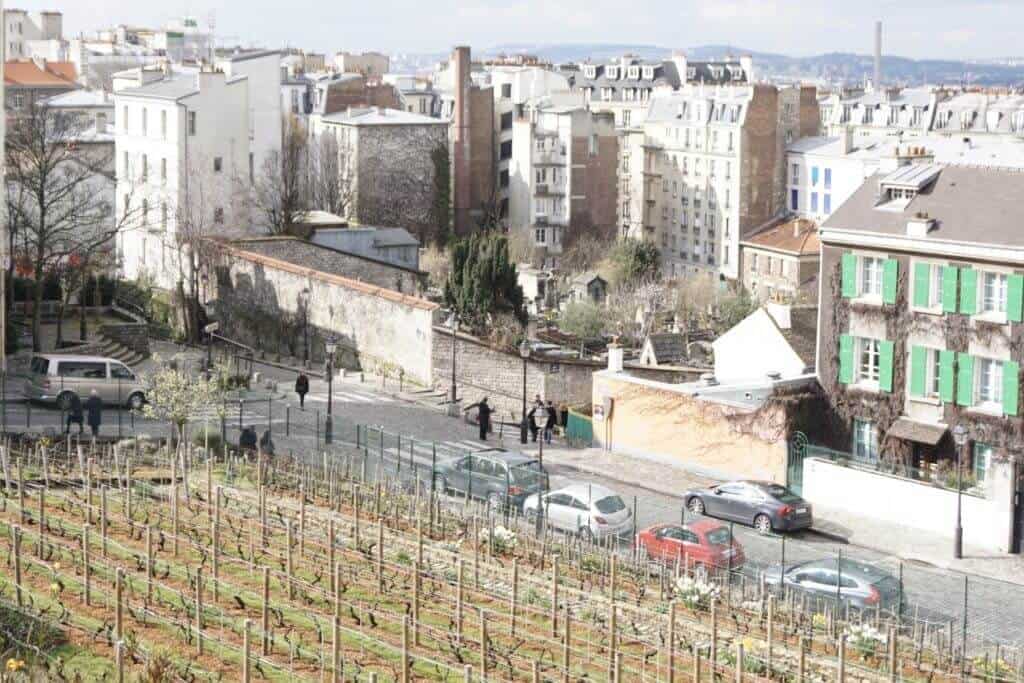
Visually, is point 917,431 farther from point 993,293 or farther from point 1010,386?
point 993,293

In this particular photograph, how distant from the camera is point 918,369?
134 ft

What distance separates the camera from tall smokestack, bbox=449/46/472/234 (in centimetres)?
10200

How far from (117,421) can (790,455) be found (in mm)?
15998

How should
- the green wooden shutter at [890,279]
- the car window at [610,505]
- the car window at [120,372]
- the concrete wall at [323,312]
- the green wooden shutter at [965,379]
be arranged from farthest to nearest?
the concrete wall at [323,312], the car window at [120,372], the green wooden shutter at [890,279], the green wooden shutter at [965,379], the car window at [610,505]

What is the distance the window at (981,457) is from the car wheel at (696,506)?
21.4ft

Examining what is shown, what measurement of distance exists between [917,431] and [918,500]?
361 centimetres

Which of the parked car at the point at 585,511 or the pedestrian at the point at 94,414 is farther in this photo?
the pedestrian at the point at 94,414

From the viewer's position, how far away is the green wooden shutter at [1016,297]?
38.7 meters

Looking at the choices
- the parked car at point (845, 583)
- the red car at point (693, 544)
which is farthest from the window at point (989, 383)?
the parked car at point (845, 583)

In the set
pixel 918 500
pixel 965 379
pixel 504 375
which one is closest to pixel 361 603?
pixel 918 500

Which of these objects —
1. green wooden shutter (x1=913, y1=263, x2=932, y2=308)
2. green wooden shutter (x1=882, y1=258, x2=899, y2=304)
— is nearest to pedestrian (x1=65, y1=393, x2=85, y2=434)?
green wooden shutter (x1=882, y1=258, x2=899, y2=304)

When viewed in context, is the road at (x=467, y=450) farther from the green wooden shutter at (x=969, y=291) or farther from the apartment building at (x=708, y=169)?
the apartment building at (x=708, y=169)

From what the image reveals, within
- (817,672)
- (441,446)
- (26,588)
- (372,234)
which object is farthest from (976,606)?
(372,234)

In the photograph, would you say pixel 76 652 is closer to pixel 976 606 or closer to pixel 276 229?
pixel 976 606
